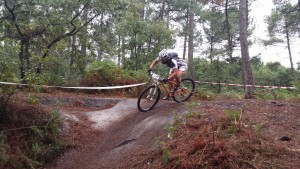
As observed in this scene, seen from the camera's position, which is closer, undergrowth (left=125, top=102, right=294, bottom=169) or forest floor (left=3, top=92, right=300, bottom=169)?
undergrowth (left=125, top=102, right=294, bottom=169)

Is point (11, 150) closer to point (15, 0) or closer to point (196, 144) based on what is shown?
point (196, 144)

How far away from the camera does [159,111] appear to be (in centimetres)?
725

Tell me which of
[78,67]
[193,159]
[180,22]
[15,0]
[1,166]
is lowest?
[1,166]

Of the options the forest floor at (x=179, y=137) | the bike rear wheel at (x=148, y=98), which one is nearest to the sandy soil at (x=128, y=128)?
the forest floor at (x=179, y=137)

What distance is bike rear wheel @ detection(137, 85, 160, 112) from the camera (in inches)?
299

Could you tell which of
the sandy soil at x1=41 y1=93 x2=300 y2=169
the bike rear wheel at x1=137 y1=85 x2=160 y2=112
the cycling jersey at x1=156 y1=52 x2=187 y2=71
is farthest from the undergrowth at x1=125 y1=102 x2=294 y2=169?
the cycling jersey at x1=156 y1=52 x2=187 y2=71

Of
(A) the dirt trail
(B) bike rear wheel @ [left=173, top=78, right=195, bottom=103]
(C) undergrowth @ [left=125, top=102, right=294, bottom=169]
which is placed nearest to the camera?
(C) undergrowth @ [left=125, top=102, right=294, bottom=169]

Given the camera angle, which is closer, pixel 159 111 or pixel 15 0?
pixel 159 111

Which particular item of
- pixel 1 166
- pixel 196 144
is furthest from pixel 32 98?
pixel 196 144

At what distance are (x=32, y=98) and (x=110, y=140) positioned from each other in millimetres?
2033

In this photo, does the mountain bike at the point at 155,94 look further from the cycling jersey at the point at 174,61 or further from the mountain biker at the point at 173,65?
the cycling jersey at the point at 174,61

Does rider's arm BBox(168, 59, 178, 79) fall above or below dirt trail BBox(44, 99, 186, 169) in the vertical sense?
above

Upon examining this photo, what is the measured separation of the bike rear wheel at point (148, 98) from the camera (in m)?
7.60

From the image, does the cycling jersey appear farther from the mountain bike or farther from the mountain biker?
the mountain bike
